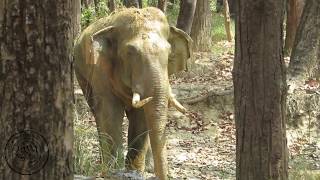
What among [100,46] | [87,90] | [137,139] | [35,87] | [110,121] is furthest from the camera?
[87,90]

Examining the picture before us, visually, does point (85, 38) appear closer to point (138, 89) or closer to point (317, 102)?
point (138, 89)

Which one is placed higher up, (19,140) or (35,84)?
(35,84)

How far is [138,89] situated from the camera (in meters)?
8.27

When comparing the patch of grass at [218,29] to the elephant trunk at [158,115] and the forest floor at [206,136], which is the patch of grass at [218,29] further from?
the elephant trunk at [158,115]

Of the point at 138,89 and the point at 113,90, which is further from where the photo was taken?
the point at 113,90

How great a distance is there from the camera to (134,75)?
8375 millimetres

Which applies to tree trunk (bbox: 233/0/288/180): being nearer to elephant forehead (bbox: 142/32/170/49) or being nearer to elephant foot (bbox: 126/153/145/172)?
elephant forehead (bbox: 142/32/170/49)

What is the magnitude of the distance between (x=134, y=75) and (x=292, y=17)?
27.4ft

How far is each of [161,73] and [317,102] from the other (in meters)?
4.80

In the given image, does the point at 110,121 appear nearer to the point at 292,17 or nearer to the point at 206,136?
the point at 206,136

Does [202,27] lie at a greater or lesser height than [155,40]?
greater

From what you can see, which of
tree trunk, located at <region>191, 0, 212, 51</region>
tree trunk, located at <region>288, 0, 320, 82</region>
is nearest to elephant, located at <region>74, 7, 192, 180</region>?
tree trunk, located at <region>288, 0, 320, 82</region>

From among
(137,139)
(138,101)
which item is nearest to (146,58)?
(138,101)

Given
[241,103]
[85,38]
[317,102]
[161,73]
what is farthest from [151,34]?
[317,102]
